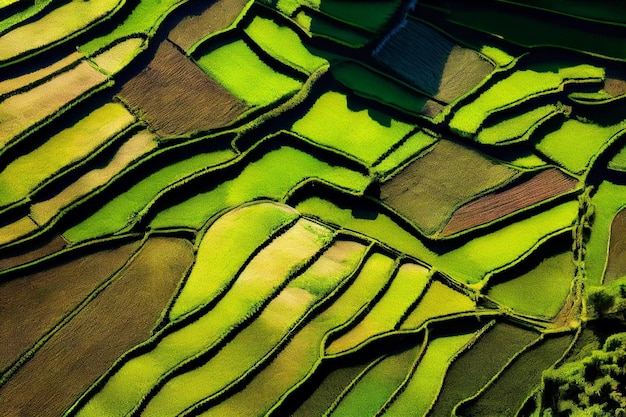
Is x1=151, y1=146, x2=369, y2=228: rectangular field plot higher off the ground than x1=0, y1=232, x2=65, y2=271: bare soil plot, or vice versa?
x1=151, y1=146, x2=369, y2=228: rectangular field plot

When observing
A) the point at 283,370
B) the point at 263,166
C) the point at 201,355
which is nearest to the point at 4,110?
the point at 263,166

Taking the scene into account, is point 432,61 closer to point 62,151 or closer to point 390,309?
point 390,309

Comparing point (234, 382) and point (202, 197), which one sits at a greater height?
point (202, 197)

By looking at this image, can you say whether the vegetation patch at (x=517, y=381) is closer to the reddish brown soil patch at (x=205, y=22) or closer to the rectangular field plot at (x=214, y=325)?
the rectangular field plot at (x=214, y=325)

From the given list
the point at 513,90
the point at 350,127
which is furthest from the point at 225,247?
the point at 513,90

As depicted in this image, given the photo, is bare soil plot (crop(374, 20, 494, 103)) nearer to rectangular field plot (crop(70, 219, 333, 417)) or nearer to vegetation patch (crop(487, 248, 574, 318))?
vegetation patch (crop(487, 248, 574, 318))

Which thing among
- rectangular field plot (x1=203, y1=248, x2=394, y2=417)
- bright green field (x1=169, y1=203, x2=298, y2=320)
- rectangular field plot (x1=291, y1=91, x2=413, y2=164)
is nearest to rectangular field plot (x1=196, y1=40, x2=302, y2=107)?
A: rectangular field plot (x1=291, y1=91, x2=413, y2=164)

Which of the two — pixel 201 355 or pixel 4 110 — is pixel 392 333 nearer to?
pixel 201 355
